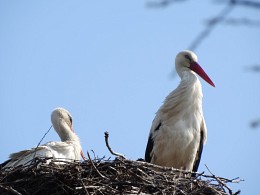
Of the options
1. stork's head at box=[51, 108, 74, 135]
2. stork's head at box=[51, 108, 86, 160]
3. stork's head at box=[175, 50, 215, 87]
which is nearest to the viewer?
stork's head at box=[51, 108, 86, 160]

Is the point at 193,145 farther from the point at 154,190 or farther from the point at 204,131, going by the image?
the point at 154,190

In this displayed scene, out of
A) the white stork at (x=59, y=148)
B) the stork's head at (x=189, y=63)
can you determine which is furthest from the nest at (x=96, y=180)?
the stork's head at (x=189, y=63)

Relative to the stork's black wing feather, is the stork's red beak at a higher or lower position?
higher

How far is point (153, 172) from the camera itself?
406cm

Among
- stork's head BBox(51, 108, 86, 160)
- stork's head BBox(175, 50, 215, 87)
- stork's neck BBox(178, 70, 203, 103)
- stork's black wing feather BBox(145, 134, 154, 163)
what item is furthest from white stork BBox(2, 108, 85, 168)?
stork's head BBox(175, 50, 215, 87)

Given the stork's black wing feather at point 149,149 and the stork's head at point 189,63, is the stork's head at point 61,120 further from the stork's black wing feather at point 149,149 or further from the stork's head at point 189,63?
the stork's head at point 189,63

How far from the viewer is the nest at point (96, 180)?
12.4 feet

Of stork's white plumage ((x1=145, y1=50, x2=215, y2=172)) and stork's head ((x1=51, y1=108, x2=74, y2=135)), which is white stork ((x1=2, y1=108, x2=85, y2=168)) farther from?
stork's white plumage ((x1=145, y1=50, x2=215, y2=172))

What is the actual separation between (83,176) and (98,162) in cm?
18

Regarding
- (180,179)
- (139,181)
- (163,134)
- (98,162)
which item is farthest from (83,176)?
(163,134)

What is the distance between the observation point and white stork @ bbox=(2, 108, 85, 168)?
4.83 meters

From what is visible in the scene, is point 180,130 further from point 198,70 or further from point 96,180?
point 96,180

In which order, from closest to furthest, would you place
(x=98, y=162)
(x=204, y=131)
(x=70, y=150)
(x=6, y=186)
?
(x=6, y=186), (x=98, y=162), (x=70, y=150), (x=204, y=131)

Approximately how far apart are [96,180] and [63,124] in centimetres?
238
